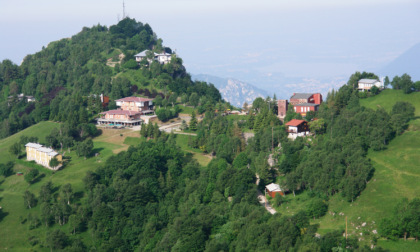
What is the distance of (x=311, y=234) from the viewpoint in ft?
148

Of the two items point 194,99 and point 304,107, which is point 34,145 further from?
point 304,107

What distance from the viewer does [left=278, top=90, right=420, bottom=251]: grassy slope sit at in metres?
47.1

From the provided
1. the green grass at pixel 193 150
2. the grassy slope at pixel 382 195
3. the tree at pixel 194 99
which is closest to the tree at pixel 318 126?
the grassy slope at pixel 382 195

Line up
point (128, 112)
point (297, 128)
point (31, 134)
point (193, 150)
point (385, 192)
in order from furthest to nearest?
point (128, 112) < point (31, 134) < point (193, 150) < point (297, 128) < point (385, 192)

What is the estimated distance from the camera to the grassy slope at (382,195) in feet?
154

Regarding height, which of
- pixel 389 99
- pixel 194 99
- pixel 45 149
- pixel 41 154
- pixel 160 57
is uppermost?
pixel 160 57

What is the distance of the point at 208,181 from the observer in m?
64.6

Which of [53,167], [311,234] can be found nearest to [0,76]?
[53,167]

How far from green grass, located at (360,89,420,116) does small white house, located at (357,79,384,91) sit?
6.61 ft

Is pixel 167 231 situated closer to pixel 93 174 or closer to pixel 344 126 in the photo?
pixel 93 174

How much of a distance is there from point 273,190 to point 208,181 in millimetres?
8719

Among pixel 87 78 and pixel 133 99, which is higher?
pixel 87 78

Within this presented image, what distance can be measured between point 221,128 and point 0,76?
6626 cm

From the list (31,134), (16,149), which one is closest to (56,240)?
(16,149)
